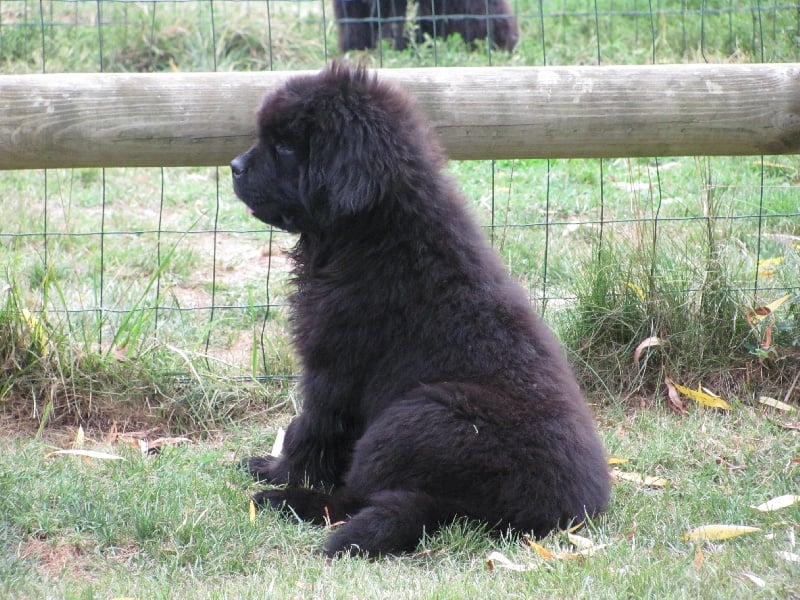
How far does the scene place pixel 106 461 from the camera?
11.9 feet

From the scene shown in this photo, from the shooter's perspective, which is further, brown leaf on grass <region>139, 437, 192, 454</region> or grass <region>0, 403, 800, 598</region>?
brown leaf on grass <region>139, 437, 192, 454</region>

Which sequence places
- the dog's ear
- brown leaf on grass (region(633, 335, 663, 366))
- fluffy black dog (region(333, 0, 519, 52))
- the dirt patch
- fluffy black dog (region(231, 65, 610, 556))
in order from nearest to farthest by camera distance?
the dirt patch
fluffy black dog (region(231, 65, 610, 556))
the dog's ear
brown leaf on grass (region(633, 335, 663, 366))
fluffy black dog (region(333, 0, 519, 52))

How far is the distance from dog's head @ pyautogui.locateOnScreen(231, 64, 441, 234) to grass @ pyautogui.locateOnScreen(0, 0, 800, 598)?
1.02 metres

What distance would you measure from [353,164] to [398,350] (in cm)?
63

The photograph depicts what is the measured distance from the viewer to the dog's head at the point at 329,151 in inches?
123

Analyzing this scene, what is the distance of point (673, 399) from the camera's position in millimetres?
4156

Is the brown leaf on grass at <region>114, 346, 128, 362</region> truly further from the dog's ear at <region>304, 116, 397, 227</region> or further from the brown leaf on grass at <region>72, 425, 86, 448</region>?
the dog's ear at <region>304, 116, 397, 227</region>

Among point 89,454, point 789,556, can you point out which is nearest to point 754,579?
point 789,556

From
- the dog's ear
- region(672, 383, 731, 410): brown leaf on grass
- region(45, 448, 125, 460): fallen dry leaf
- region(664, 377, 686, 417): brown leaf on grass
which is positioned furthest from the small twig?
region(45, 448, 125, 460): fallen dry leaf

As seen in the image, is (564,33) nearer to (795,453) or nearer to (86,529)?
(795,453)

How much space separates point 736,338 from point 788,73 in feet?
3.74

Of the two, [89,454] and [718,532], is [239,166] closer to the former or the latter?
[89,454]

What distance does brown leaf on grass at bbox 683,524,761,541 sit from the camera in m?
3.03

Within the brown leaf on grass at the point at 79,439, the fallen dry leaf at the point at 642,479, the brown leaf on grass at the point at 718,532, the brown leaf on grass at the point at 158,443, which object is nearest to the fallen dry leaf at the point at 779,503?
the brown leaf on grass at the point at 718,532
